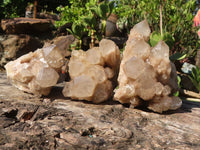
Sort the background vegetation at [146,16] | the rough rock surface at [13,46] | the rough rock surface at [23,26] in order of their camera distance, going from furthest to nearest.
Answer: the rough rock surface at [23,26] < the rough rock surface at [13,46] < the background vegetation at [146,16]

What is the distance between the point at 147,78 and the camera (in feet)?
4.70

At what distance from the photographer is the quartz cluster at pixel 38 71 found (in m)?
1.55

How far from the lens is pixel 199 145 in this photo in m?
1.16

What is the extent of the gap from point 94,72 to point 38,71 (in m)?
0.42

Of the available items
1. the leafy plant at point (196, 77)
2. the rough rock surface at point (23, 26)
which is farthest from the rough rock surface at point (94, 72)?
the rough rock surface at point (23, 26)

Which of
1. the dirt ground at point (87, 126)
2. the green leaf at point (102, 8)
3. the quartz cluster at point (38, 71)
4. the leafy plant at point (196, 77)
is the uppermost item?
the green leaf at point (102, 8)

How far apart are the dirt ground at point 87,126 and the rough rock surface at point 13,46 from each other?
474 cm

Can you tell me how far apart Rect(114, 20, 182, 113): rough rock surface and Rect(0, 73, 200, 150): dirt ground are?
0.28ft

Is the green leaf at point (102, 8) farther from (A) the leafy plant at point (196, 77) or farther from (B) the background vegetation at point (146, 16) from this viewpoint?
(A) the leafy plant at point (196, 77)

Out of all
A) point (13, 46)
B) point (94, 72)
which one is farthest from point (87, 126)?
point (13, 46)

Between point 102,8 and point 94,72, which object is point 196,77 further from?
point 94,72

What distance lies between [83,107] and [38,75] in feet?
1.34

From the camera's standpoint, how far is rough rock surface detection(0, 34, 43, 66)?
598cm

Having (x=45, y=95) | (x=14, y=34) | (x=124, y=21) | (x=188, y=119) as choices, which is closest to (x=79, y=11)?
(x=124, y=21)
